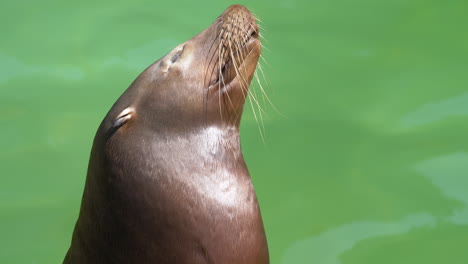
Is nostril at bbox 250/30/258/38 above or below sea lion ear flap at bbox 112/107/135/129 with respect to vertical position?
above

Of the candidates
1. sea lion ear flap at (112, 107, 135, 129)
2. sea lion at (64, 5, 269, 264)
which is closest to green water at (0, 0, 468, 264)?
sea lion at (64, 5, 269, 264)

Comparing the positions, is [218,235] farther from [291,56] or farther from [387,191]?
[291,56]

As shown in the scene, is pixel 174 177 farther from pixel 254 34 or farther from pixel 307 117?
pixel 307 117

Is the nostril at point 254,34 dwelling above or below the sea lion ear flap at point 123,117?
above

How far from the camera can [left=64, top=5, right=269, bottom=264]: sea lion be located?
3.19 metres

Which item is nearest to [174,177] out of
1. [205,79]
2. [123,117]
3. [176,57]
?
[123,117]

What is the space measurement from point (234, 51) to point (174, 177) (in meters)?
0.63

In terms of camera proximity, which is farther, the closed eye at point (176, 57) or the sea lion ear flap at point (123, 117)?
the closed eye at point (176, 57)

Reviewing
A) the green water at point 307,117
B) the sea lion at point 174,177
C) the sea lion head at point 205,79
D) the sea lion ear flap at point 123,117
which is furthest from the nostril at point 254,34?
the green water at point 307,117

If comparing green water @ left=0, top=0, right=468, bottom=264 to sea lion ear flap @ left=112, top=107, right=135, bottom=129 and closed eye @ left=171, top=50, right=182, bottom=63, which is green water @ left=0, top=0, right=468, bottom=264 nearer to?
closed eye @ left=171, top=50, right=182, bottom=63

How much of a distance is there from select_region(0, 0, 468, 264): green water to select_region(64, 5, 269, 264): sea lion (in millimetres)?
1468

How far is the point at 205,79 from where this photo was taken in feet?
11.1

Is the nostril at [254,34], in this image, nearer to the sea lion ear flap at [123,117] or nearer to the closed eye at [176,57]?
the closed eye at [176,57]

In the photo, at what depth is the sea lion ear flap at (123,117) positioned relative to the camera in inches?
127
